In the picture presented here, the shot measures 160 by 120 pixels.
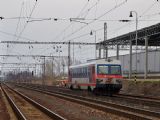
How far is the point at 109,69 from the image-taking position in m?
36.2

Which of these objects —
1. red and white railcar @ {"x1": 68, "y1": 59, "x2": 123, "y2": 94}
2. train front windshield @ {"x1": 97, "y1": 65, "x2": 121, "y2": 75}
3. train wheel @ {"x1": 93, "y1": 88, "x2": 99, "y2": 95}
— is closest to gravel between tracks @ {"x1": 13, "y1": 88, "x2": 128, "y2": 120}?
red and white railcar @ {"x1": 68, "y1": 59, "x2": 123, "y2": 94}

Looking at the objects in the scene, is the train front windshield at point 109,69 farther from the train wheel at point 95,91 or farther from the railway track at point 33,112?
the railway track at point 33,112

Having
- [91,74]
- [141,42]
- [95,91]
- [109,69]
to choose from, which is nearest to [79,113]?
[95,91]

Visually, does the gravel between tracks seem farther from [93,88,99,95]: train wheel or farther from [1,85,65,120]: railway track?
[93,88,99,95]: train wheel

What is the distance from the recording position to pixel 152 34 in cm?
5966

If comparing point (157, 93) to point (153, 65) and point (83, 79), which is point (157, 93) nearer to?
point (83, 79)

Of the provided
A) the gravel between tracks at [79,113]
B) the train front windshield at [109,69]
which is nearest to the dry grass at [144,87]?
the train front windshield at [109,69]

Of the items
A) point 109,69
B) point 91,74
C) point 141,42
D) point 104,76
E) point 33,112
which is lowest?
point 33,112

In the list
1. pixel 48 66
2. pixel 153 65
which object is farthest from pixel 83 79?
pixel 48 66

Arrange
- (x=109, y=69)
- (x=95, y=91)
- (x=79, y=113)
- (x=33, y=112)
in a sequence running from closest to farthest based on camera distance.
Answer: (x=79, y=113)
(x=33, y=112)
(x=109, y=69)
(x=95, y=91)

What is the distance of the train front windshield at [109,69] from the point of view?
35906 millimetres

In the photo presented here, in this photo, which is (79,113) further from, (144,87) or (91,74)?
(144,87)

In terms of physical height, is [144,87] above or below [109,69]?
below

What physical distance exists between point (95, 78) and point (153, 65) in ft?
137
